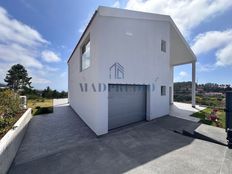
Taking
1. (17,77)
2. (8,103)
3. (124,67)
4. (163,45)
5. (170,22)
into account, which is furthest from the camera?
(17,77)

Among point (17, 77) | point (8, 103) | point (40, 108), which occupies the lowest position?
point (40, 108)

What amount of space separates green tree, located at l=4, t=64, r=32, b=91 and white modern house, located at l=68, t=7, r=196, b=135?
24.9 meters

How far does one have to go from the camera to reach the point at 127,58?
6.85 meters

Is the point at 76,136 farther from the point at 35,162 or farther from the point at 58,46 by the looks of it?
the point at 58,46

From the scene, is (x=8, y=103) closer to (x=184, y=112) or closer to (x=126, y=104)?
(x=126, y=104)

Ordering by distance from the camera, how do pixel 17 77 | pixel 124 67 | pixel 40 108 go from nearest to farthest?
pixel 124 67
pixel 40 108
pixel 17 77

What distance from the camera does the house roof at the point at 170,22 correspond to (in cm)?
591

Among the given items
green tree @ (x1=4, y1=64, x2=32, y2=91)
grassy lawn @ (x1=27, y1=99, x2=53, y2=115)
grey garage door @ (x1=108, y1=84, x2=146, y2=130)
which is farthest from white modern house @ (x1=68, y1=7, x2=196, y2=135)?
green tree @ (x1=4, y1=64, x2=32, y2=91)

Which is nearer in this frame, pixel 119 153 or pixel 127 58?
pixel 119 153

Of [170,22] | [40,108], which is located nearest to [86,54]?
[170,22]

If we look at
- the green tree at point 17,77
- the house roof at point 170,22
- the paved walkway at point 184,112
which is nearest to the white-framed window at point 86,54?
the house roof at point 170,22

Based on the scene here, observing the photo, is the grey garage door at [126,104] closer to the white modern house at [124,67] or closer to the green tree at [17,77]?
the white modern house at [124,67]

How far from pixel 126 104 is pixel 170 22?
7328 millimetres

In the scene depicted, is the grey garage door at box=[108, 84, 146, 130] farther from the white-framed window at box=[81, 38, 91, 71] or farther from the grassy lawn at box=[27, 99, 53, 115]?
the grassy lawn at box=[27, 99, 53, 115]
